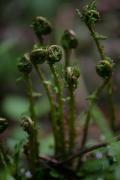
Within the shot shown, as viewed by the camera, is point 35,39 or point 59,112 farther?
point 35,39

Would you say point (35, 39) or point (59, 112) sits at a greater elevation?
point (35, 39)

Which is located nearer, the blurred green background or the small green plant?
the small green plant

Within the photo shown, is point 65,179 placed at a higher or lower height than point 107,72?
lower

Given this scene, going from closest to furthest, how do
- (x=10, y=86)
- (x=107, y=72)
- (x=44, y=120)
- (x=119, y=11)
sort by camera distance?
(x=107, y=72) < (x=44, y=120) < (x=10, y=86) < (x=119, y=11)

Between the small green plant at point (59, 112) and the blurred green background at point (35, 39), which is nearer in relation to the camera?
the small green plant at point (59, 112)

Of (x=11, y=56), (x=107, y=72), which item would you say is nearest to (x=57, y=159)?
(x=107, y=72)

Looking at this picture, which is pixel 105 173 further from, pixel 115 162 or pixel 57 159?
pixel 57 159

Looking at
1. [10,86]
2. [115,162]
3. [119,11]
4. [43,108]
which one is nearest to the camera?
[115,162]

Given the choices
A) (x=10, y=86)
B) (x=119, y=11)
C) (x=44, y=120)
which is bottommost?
(x=44, y=120)
